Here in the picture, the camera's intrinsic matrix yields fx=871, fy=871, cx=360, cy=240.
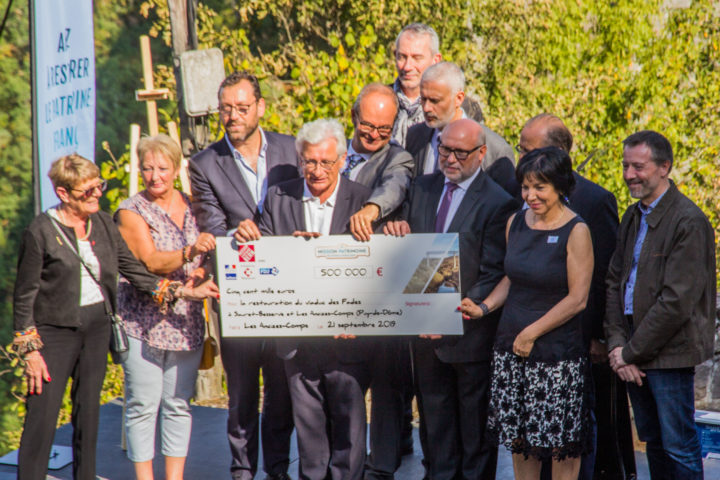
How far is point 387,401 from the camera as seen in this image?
460 cm

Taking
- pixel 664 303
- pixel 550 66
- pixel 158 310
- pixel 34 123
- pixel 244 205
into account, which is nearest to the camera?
pixel 664 303

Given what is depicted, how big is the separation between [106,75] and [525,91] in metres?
12.8

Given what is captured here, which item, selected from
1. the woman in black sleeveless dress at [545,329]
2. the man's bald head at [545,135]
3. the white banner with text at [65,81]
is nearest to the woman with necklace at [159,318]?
the white banner with text at [65,81]

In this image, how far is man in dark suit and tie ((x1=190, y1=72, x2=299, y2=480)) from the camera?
4719 millimetres

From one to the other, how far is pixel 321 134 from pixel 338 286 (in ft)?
2.53

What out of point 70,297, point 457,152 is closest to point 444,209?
point 457,152

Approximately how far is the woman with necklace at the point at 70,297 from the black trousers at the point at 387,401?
95 centimetres

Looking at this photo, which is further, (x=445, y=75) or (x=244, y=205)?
(x=244, y=205)

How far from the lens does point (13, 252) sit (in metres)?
19.6

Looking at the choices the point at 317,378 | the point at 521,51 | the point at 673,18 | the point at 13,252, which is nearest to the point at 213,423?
the point at 317,378

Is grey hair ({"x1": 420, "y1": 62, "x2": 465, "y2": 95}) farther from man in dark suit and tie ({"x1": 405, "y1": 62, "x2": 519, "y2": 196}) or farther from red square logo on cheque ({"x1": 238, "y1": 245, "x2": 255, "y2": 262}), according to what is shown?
red square logo on cheque ({"x1": 238, "y1": 245, "x2": 255, "y2": 262})

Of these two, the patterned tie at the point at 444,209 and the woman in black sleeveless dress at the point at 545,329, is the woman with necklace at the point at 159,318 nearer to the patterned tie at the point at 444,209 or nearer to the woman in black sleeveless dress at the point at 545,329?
the patterned tie at the point at 444,209

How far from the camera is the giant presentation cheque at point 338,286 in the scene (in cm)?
428

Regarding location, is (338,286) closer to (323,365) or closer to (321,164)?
(323,365)
